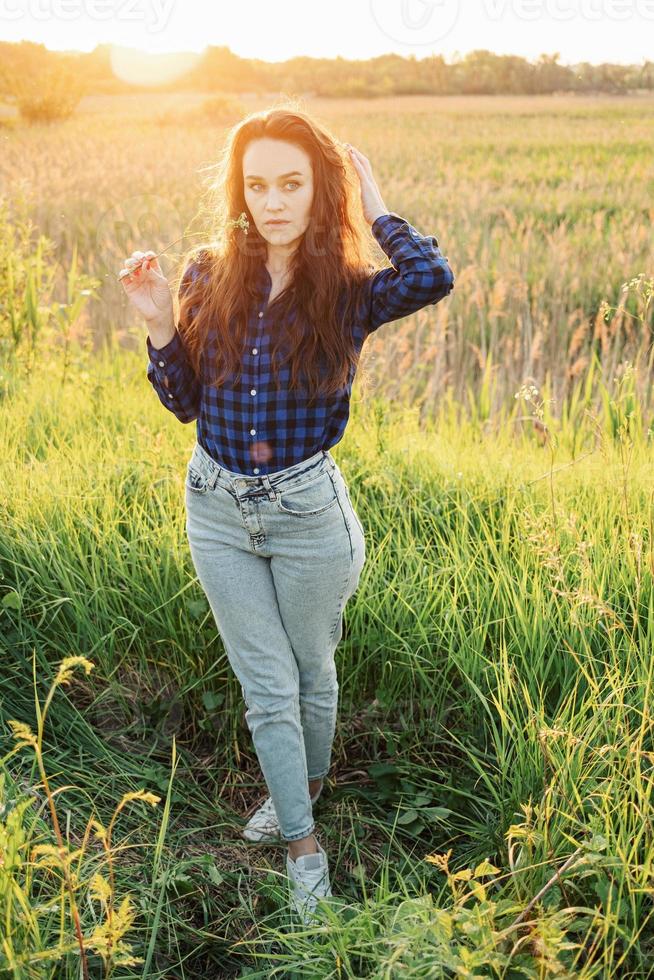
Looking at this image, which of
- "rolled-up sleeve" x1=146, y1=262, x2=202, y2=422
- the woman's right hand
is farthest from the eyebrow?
"rolled-up sleeve" x1=146, y1=262, x2=202, y2=422

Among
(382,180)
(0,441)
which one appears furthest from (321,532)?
(382,180)

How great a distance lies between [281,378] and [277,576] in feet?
1.50

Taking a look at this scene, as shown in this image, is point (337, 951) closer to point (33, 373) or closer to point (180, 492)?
point (180, 492)

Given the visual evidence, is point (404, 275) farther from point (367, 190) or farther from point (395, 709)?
point (395, 709)

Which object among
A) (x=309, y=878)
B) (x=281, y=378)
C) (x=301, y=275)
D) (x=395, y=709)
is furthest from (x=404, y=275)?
(x=309, y=878)

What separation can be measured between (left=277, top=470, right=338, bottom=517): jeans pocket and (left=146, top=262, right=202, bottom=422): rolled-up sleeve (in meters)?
0.37

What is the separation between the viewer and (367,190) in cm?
207

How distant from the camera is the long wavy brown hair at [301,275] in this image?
198cm

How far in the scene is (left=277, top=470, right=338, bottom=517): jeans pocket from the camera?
195 centimetres

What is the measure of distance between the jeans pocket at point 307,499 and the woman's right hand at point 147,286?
0.51 meters

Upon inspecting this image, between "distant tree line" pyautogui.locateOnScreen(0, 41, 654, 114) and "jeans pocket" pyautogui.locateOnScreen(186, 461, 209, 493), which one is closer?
"jeans pocket" pyautogui.locateOnScreen(186, 461, 209, 493)

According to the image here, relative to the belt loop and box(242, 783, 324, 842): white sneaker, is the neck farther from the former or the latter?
box(242, 783, 324, 842): white sneaker

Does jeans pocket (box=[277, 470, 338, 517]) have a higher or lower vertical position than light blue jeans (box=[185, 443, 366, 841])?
higher

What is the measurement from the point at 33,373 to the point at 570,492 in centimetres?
Result: 269
